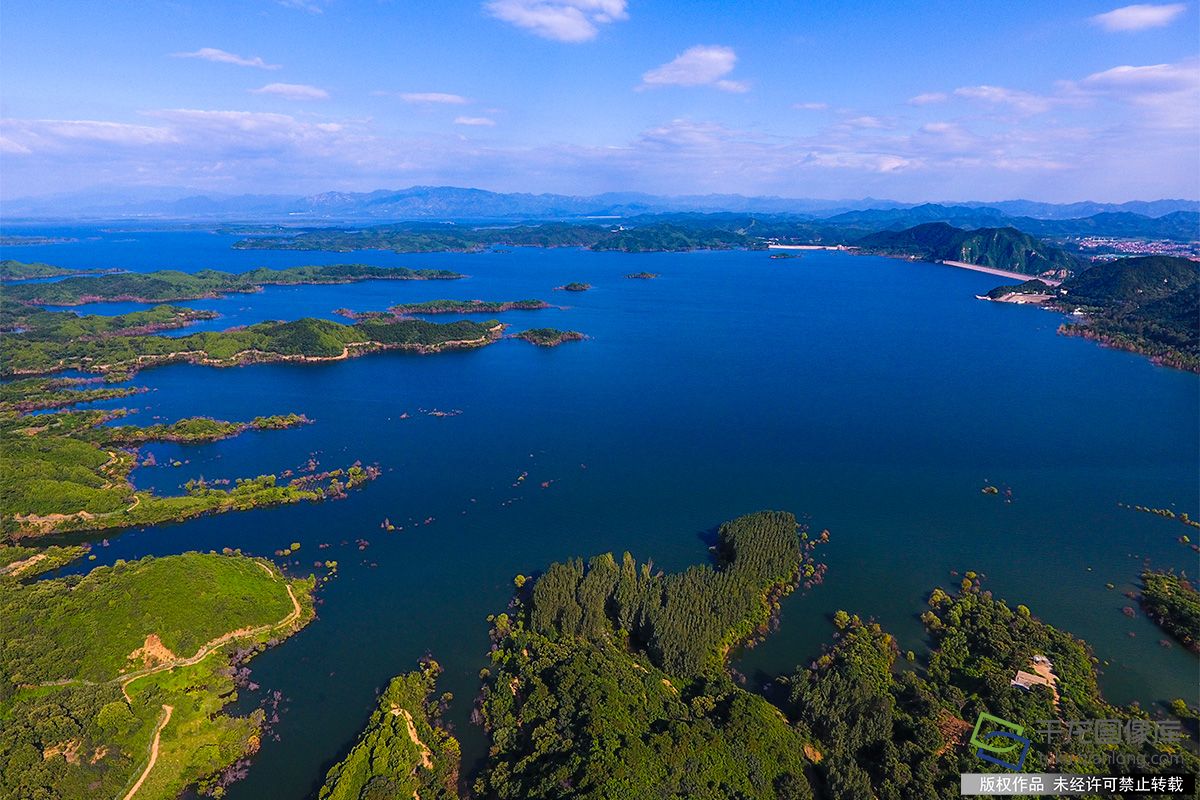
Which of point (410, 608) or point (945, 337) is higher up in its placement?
point (945, 337)

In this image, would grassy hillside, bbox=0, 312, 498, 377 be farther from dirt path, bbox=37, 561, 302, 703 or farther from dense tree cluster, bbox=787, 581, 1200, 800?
dense tree cluster, bbox=787, 581, 1200, 800

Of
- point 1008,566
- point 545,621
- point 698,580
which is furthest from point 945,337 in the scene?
point 545,621

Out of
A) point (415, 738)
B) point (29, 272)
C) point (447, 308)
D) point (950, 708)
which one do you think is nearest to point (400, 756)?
point (415, 738)

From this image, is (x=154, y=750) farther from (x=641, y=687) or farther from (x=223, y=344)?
(x=223, y=344)

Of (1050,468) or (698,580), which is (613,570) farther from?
(1050,468)

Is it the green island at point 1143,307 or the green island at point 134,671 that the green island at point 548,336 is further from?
the green island at point 1143,307

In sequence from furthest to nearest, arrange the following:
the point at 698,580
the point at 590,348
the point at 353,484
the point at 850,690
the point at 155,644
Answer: the point at 590,348
the point at 353,484
the point at 698,580
the point at 155,644
the point at 850,690
